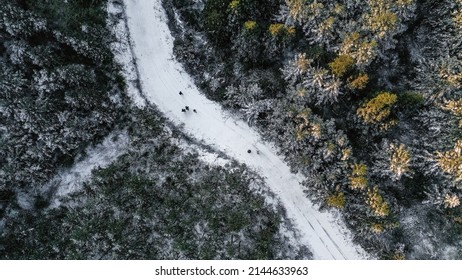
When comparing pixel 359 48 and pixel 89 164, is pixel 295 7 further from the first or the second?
pixel 89 164

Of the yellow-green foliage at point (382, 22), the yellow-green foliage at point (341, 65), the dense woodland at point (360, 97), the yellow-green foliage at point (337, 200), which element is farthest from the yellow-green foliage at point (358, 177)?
the yellow-green foliage at point (382, 22)

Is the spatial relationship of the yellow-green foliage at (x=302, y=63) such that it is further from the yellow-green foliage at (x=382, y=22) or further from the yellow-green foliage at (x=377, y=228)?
the yellow-green foliage at (x=377, y=228)

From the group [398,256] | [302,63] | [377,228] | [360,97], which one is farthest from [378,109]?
[398,256]

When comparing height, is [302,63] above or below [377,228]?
above

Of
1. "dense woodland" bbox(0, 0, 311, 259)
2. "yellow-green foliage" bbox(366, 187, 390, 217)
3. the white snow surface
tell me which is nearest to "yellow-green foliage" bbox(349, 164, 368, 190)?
"yellow-green foliage" bbox(366, 187, 390, 217)

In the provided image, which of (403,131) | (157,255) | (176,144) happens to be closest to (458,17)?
(403,131)
